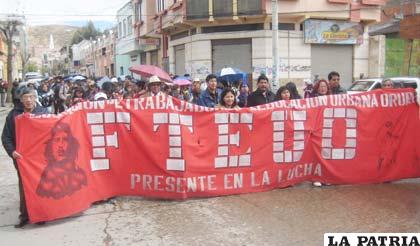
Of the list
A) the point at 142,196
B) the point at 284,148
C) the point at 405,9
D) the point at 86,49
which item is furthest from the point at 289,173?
the point at 86,49

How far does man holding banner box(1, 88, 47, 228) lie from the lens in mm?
6094

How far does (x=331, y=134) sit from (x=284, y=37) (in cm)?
1928

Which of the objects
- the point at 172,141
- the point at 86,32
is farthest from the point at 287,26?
the point at 86,32

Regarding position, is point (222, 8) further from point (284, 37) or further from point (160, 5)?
point (160, 5)

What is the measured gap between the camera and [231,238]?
17.9 ft

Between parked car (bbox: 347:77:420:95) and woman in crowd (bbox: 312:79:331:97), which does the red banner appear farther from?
parked car (bbox: 347:77:420:95)

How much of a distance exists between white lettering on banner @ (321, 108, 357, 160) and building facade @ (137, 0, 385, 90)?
18.1 meters

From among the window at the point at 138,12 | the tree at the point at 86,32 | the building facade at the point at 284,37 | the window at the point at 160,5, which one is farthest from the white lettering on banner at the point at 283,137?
the tree at the point at 86,32

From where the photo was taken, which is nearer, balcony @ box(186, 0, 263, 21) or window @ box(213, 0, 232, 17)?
→ balcony @ box(186, 0, 263, 21)

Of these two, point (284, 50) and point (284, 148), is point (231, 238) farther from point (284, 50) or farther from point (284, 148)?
point (284, 50)

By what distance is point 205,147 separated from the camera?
7.11 m

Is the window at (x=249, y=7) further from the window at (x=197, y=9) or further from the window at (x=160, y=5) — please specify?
the window at (x=160, y=5)

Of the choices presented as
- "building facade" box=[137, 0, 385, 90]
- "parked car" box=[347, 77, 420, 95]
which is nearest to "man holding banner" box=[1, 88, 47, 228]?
"parked car" box=[347, 77, 420, 95]

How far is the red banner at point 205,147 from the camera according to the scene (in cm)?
620
